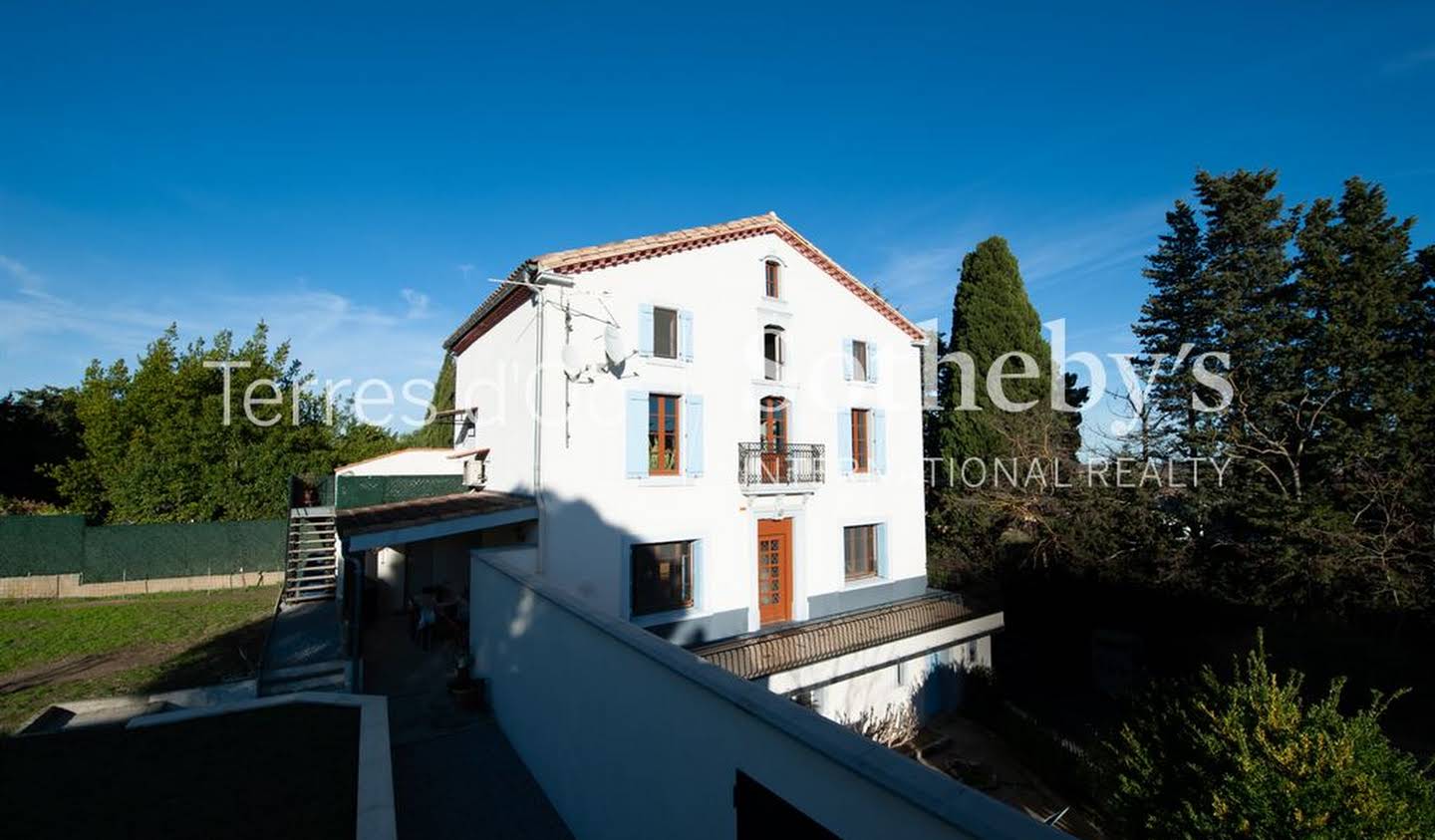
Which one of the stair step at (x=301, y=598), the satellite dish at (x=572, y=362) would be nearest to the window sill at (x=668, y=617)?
the satellite dish at (x=572, y=362)

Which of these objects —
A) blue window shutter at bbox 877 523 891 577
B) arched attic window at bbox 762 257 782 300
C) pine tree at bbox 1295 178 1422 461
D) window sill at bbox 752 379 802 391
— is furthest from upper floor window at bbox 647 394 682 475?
pine tree at bbox 1295 178 1422 461

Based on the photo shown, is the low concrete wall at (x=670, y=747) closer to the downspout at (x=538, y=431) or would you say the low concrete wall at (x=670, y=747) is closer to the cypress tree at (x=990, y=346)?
the downspout at (x=538, y=431)

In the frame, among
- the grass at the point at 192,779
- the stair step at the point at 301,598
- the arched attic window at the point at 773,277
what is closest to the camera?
the grass at the point at 192,779

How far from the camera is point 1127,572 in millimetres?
14398

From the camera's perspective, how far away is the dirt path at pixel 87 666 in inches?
412

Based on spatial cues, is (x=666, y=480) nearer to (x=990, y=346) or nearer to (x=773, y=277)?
(x=773, y=277)

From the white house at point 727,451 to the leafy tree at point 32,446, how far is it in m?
22.1

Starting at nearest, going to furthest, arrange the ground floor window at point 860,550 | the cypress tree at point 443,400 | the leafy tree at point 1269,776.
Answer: the leafy tree at point 1269,776 → the ground floor window at point 860,550 → the cypress tree at point 443,400

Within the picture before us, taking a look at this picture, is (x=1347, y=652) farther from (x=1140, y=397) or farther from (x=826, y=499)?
(x=826, y=499)

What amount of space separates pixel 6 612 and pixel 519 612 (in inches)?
729

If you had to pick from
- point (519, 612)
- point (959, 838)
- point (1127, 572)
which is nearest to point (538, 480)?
point (519, 612)

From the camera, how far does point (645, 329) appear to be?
461 inches

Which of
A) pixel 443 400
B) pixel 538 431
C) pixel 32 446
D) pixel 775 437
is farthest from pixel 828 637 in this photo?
pixel 32 446

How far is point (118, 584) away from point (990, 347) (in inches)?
1077
